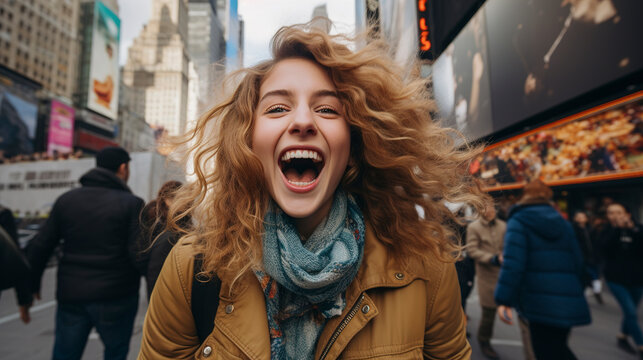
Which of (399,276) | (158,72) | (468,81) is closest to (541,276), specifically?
(399,276)

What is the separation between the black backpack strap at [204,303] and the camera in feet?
4.06

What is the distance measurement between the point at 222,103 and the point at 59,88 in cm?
6381

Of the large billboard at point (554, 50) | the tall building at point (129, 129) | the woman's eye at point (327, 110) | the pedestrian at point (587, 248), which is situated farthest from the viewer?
the tall building at point (129, 129)

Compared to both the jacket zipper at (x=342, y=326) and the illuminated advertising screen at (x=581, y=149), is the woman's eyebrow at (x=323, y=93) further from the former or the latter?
the illuminated advertising screen at (x=581, y=149)

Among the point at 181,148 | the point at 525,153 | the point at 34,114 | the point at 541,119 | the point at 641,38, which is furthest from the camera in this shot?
the point at 34,114

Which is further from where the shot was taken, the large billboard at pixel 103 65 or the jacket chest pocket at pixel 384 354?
the large billboard at pixel 103 65

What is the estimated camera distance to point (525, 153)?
20.7ft

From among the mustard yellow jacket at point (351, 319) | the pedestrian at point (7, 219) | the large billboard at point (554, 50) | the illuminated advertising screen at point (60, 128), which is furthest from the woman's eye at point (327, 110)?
the illuminated advertising screen at point (60, 128)

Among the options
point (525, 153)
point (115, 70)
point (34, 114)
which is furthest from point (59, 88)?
point (525, 153)

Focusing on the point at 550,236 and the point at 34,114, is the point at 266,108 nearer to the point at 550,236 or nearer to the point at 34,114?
the point at 550,236

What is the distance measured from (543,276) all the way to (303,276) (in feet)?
8.78

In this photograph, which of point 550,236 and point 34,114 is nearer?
point 550,236

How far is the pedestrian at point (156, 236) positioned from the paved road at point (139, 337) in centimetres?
187

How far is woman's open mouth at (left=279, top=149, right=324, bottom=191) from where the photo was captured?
51.7 inches
